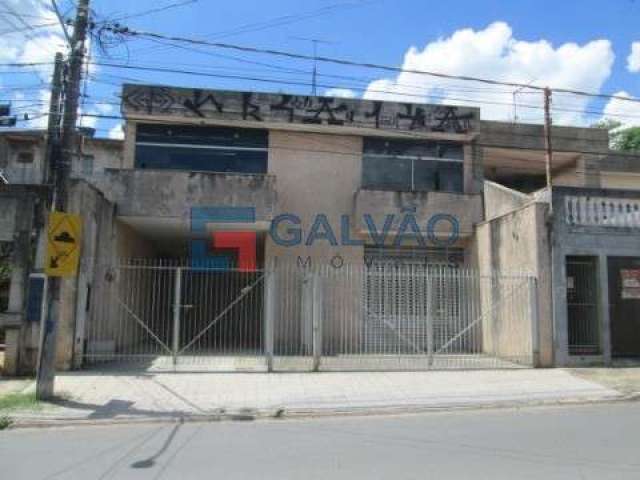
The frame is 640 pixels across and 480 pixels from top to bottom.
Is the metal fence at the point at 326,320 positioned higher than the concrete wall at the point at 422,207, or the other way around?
the concrete wall at the point at 422,207

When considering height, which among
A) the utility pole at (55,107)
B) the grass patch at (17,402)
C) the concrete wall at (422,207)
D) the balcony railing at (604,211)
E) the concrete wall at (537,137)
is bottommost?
the grass patch at (17,402)

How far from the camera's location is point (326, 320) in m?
17.5

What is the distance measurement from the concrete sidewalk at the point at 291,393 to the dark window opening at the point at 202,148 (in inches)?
298

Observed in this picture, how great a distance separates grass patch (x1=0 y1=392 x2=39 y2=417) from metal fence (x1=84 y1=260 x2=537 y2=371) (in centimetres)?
298

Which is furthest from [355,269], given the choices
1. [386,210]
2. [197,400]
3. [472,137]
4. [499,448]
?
[499,448]

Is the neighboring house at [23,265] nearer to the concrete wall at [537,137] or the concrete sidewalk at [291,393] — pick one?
the concrete sidewalk at [291,393]

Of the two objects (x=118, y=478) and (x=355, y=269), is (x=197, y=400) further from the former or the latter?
(x=355, y=269)

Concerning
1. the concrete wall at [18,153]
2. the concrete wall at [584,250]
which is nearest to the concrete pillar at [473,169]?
the concrete wall at [584,250]

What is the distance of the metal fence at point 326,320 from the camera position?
13.7 meters

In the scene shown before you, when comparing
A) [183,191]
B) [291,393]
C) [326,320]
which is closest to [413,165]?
[326,320]

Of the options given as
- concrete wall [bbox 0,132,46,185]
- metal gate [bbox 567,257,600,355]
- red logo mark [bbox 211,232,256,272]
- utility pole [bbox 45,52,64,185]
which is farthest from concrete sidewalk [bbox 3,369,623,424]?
A: concrete wall [bbox 0,132,46,185]

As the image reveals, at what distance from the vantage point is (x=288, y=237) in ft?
59.0

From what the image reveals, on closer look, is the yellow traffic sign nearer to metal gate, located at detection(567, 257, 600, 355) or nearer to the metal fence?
the metal fence

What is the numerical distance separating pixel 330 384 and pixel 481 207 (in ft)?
29.4
